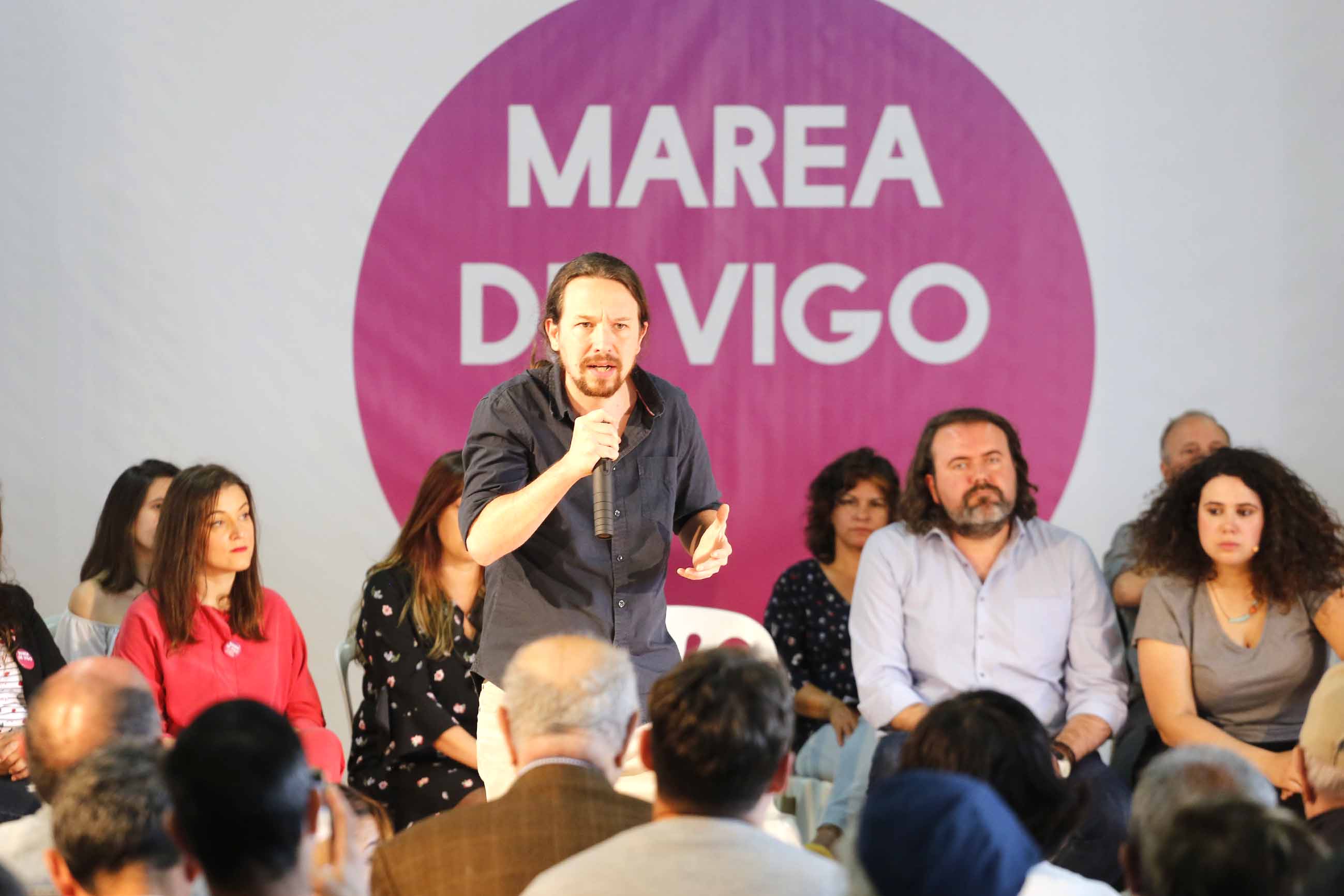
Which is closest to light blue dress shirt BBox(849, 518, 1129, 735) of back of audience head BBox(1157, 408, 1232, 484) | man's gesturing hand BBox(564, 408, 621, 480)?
back of audience head BBox(1157, 408, 1232, 484)

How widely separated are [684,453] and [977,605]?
137cm

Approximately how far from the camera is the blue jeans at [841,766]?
12.9ft

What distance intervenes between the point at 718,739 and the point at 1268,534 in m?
2.54

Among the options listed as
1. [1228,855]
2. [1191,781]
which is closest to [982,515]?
[1191,781]

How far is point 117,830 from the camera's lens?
5.32 feet

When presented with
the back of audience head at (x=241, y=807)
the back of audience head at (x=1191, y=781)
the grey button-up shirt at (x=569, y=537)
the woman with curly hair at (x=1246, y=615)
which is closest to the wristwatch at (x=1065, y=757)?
the woman with curly hair at (x=1246, y=615)

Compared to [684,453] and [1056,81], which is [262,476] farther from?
[1056,81]

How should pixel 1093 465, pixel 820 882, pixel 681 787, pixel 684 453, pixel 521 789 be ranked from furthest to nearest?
pixel 1093 465, pixel 684 453, pixel 521 789, pixel 681 787, pixel 820 882

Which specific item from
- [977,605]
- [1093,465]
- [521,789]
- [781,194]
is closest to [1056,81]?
[781,194]

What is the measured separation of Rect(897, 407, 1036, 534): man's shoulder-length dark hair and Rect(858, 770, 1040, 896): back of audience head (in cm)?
269

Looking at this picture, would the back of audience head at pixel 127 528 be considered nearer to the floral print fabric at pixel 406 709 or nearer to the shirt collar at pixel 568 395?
the floral print fabric at pixel 406 709

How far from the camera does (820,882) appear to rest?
1.58 metres

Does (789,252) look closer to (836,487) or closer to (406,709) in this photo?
(836,487)

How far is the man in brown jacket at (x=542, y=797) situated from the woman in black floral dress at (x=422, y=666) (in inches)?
69.6
